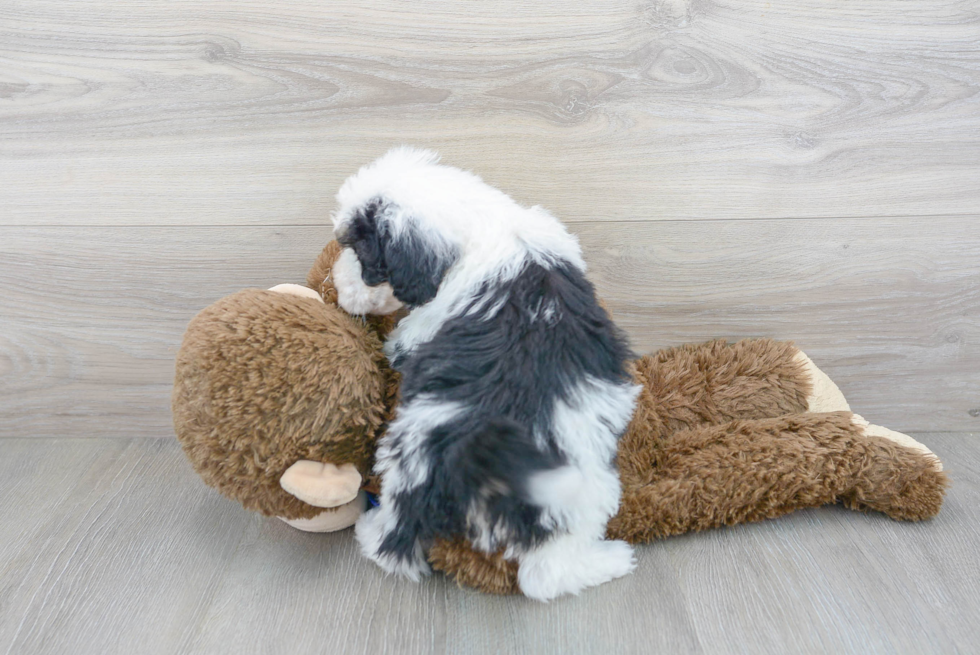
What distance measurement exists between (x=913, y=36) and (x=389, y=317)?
0.87 metres

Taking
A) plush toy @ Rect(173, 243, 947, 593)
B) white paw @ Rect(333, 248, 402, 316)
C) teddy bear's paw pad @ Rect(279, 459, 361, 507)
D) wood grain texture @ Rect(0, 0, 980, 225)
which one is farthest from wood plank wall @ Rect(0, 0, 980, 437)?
teddy bear's paw pad @ Rect(279, 459, 361, 507)

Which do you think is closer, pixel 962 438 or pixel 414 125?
pixel 414 125

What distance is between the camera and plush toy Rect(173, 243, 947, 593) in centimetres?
76

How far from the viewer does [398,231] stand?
27.7 inches

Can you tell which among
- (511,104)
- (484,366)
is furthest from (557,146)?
(484,366)

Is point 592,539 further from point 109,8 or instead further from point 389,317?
point 109,8

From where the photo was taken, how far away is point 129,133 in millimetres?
993

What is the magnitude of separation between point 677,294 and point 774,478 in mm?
337

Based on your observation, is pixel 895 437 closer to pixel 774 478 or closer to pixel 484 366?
pixel 774 478

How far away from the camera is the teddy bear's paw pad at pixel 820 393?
3.21ft

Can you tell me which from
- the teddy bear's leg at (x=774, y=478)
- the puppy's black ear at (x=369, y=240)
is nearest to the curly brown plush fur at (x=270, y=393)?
the puppy's black ear at (x=369, y=240)

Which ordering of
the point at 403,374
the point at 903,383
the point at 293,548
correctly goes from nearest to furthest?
the point at 403,374 < the point at 293,548 < the point at 903,383

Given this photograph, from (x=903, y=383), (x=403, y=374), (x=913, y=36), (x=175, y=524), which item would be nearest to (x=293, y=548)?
(x=175, y=524)

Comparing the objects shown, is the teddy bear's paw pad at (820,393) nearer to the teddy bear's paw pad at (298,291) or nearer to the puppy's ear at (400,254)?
the puppy's ear at (400,254)
